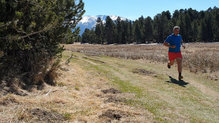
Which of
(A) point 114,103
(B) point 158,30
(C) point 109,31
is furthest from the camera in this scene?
(C) point 109,31

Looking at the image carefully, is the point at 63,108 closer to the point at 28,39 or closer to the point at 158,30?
the point at 28,39

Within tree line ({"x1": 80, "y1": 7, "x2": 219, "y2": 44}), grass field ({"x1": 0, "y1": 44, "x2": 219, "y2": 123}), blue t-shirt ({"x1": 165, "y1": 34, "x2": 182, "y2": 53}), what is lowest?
grass field ({"x1": 0, "y1": 44, "x2": 219, "y2": 123})

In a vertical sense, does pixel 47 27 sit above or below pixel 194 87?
above

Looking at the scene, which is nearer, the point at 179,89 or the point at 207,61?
the point at 179,89

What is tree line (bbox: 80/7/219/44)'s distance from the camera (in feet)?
344

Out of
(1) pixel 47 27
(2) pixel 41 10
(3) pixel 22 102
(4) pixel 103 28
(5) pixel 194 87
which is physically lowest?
(5) pixel 194 87

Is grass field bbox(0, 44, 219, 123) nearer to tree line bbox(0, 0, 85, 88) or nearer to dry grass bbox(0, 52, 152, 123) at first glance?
dry grass bbox(0, 52, 152, 123)

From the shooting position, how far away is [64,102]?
246 inches

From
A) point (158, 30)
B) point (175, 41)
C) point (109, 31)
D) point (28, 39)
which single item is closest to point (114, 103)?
point (28, 39)

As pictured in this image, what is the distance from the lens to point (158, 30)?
119 m

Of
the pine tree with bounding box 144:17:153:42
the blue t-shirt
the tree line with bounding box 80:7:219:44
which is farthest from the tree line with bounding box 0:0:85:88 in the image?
the pine tree with bounding box 144:17:153:42

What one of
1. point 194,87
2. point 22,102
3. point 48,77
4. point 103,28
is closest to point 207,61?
point 194,87

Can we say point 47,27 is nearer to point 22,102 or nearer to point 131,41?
point 22,102

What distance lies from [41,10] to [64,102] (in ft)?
11.4
